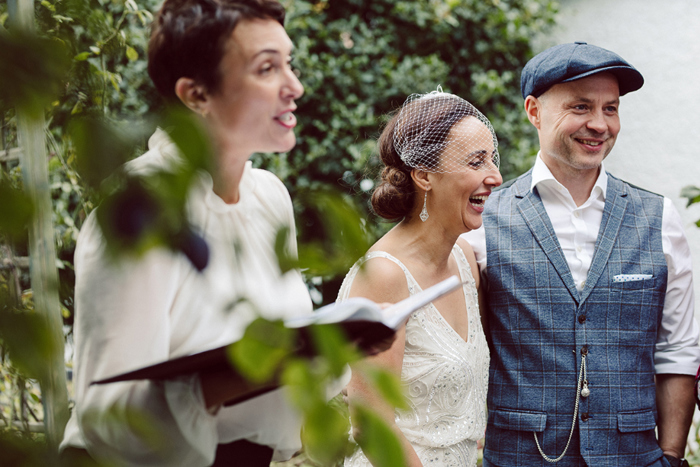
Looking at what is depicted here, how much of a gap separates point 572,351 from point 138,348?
4.93ft

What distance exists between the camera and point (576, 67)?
2.04m

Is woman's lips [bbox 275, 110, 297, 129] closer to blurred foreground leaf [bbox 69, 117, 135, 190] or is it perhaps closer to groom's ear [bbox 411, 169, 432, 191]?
blurred foreground leaf [bbox 69, 117, 135, 190]

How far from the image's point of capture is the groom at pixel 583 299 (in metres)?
1.97

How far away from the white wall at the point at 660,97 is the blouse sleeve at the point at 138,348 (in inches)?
150

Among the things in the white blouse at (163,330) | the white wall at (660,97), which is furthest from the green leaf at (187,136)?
the white wall at (660,97)

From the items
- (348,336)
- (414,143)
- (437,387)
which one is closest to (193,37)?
(348,336)

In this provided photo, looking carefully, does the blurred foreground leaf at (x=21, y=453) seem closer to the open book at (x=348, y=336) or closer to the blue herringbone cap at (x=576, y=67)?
the open book at (x=348, y=336)

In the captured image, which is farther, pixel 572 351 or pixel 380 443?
pixel 572 351

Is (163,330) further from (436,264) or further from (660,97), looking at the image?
(660,97)

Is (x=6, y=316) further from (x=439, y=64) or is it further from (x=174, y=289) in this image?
(x=439, y=64)

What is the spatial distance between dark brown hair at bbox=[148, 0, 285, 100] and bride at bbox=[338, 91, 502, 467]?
95 centimetres

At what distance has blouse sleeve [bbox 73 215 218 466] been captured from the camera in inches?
32.7

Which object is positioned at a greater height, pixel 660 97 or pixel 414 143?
pixel 414 143

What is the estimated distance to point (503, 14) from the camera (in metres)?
4.31
